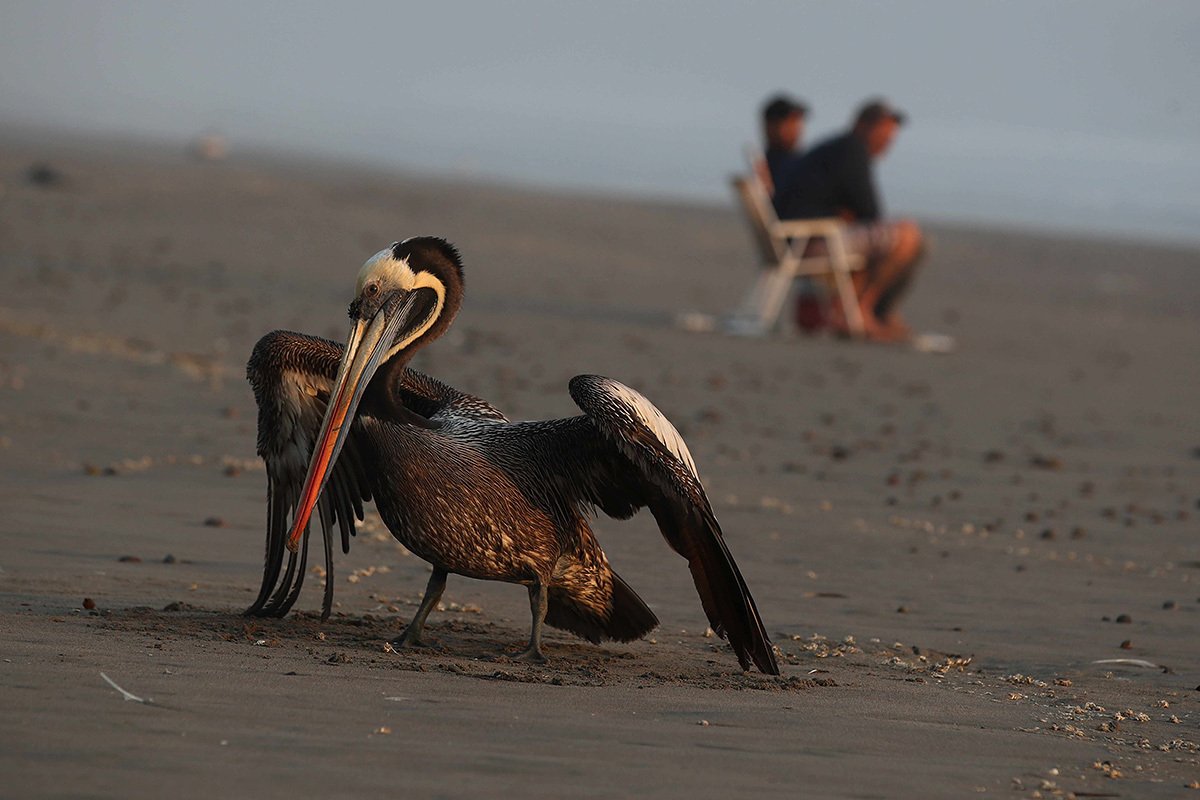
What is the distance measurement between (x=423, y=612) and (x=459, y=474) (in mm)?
514

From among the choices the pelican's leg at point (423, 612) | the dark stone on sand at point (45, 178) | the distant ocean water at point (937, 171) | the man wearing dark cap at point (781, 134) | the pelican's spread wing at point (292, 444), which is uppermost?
the distant ocean water at point (937, 171)

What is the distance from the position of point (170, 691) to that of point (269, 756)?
64 cm

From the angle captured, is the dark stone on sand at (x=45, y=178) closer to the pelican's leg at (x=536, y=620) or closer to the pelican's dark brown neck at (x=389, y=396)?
the pelican's dark brown neck at (x=389, y=396)

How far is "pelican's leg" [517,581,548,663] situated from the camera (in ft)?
20.0

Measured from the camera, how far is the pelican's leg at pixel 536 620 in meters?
6.08

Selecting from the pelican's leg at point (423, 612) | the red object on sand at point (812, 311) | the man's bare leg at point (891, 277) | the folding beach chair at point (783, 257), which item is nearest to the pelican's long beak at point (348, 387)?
the pelican's leg at point (423, 612)

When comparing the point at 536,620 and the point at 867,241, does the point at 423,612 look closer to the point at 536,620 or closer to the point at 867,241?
the point at 536,620

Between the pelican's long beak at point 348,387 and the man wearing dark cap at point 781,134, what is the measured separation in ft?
36.7

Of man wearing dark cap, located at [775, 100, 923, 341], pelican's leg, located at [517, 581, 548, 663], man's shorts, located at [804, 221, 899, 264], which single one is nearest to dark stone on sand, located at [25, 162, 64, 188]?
man wearing dark cap, located at [775, 100, 923, 341]

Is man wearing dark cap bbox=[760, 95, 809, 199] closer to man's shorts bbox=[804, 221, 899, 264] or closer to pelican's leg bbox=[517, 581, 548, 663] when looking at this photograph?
man's shorts bbox=[804, 221, 899, 264]

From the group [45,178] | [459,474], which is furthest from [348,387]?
[45,178]

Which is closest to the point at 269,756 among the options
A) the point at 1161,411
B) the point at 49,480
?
the point at 49,480

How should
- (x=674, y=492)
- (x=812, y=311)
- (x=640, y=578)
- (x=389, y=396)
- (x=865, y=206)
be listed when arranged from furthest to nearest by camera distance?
(x=812, y=311) < (x=865, y=206) < (x=640, y=578) < (x=389, y=396) < (x=674, y=492)

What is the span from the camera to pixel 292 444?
6.31m
